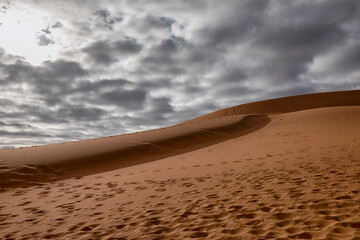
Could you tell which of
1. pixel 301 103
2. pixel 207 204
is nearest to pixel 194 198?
pixel 207 204

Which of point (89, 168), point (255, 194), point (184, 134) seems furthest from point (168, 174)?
point (184, 134)

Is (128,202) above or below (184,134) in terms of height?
below

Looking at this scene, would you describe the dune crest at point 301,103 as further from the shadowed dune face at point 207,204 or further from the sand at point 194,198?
the shadowed dune face at point 207,204

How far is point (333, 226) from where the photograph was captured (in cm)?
308

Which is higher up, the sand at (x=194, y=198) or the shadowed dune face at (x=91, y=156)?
the shadowed dune face at (x=91, y=156)

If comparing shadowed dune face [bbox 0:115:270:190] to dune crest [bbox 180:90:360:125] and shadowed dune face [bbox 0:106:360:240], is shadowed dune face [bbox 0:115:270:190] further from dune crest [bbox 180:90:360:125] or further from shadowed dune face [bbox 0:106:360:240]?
dune crest [bbox 180:90:360:125]

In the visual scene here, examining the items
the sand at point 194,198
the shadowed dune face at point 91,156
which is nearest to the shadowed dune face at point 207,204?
the sand at point 194,198

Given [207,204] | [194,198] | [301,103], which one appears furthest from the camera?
[301,103]

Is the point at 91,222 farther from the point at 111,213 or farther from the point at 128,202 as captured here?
the point at 128,202

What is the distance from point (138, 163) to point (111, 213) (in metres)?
6.37

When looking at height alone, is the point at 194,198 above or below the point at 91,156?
below

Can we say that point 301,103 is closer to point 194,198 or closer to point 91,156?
point 91,156

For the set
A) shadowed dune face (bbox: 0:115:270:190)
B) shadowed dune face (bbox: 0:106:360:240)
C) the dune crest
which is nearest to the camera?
shadowed dune face (bbox: 0:106:360:240)

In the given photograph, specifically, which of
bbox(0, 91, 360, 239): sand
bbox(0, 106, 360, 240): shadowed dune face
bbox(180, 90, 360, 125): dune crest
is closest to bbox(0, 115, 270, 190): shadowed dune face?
bbox(0, 91, 360, 239): sand
